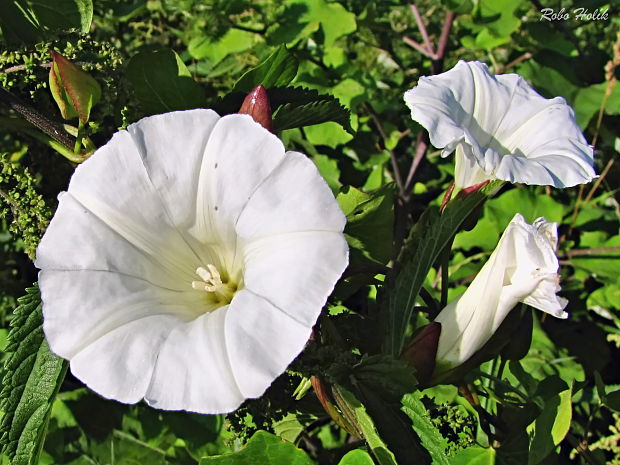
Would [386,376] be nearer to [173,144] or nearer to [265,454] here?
[265,454]

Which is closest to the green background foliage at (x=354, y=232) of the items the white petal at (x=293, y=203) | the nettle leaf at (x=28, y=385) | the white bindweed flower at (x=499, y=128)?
the nettle leaf at (x=28, y=385)

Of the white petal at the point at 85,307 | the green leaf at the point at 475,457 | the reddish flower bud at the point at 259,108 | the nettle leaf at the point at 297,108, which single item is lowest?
the green leaf at the point at 475,457

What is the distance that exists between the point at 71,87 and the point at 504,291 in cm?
82

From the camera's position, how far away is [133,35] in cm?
232

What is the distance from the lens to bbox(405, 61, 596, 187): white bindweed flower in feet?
3.68

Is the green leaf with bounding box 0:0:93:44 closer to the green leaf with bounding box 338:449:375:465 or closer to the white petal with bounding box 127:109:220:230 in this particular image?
the white petal with bounding box 127:109:220:230

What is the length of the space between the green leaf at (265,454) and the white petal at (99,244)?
0.31 metres

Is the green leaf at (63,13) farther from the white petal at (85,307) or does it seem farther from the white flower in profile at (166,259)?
the white petal at (85,307)

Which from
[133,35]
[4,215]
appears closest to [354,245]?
[4,215]

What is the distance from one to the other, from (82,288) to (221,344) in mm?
238

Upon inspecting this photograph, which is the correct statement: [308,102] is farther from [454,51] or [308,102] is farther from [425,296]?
[454,51]

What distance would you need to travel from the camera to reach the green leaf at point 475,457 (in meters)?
1.20

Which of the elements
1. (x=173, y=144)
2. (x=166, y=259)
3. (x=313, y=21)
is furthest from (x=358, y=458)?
(x=313, y=21)

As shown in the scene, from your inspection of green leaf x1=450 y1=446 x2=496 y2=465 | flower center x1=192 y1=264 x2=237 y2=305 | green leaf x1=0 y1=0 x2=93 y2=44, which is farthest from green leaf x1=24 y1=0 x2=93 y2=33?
green leaf x1=450 y1=446 x2=496 y2=465
